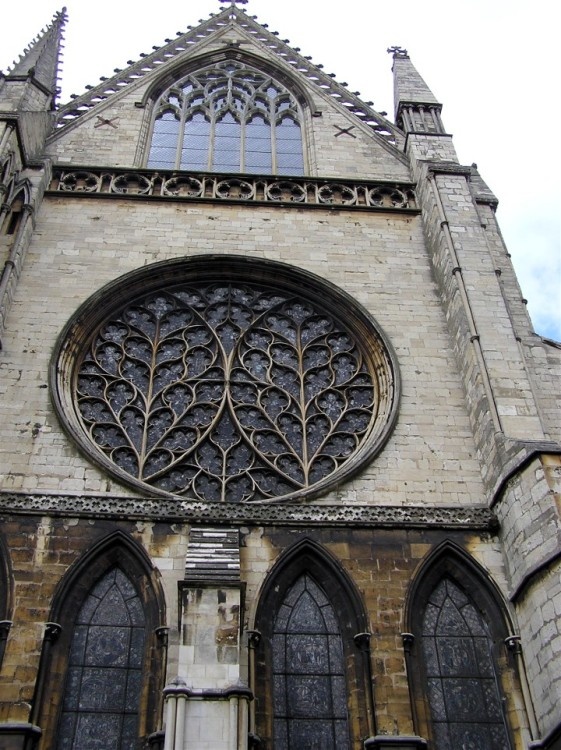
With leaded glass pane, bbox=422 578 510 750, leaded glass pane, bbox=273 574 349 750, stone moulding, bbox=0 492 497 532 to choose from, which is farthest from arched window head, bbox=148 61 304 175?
leaded glass pane, bbox=422 578 510 750

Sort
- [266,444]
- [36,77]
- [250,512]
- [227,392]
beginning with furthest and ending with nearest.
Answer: [36,77], [227,392], [266,444], [250,512]

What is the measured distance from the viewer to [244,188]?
15.9m

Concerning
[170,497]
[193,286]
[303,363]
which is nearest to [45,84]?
[193,286]

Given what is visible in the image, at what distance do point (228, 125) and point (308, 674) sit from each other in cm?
1284

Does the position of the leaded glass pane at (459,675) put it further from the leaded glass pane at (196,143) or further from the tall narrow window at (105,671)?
the leaded glass pane at (196,143)

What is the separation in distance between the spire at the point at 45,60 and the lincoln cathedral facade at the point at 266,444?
0.13m

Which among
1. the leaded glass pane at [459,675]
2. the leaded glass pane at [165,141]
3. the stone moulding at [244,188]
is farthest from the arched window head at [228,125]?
the leaded glass pane at [459,675]

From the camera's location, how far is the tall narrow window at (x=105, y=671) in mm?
9047

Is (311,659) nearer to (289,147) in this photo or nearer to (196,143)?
(289,147)

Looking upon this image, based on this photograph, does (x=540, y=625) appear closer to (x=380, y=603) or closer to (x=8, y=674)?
(x=380, y=603)

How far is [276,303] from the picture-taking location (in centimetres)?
1414

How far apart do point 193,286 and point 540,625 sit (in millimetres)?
8039

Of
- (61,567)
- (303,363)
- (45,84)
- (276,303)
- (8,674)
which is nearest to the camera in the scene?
(8,674)

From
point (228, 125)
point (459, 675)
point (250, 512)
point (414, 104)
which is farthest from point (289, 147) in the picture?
point (459, 675)
